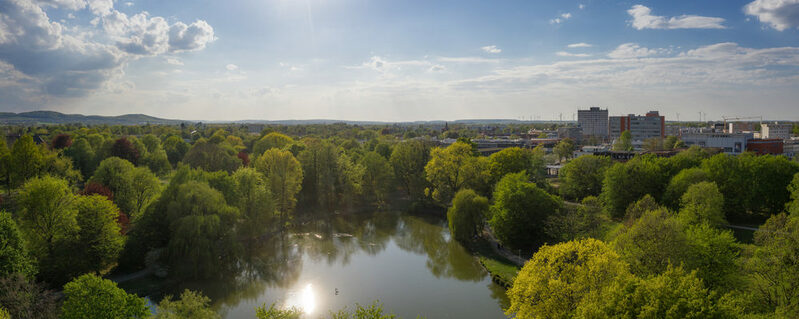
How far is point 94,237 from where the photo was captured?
25703 mm

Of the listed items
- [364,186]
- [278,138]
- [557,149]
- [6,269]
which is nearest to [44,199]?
[6,269]

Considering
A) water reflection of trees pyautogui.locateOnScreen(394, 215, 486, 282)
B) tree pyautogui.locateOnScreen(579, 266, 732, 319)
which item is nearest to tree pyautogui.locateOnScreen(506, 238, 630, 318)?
tree pyautogui.locateOnScreen(579, 266, 732, 319)

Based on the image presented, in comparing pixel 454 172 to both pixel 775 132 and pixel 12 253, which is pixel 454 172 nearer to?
pixel 12 253

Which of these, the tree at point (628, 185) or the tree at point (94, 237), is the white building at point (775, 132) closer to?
the tree at point (628, 185)

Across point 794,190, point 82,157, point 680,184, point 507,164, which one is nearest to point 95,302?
point 507,164

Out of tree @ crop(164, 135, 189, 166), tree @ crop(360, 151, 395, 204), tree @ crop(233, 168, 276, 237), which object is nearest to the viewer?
tree @ crop(233, 168, 276, 237)

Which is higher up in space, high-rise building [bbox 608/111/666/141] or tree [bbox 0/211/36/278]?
high-rise building [bbox 608/111/666/141]

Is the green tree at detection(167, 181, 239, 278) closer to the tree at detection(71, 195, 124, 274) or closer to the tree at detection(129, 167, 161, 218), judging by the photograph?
the tree at detection(71, 195, 124, 274)

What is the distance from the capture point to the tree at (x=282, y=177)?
1581 inches

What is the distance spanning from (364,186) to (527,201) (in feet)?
77.4

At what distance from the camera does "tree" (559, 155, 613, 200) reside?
4800cm

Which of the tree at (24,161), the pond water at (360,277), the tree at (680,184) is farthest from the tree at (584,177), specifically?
the tree at (24,161)

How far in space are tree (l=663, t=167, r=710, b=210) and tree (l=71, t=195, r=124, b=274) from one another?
43195 millimetres

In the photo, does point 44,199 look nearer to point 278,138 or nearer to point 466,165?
point 466,165
